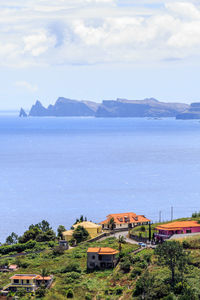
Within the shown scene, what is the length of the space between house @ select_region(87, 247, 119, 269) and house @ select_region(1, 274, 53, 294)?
8641 mm

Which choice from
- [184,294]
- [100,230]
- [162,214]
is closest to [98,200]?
[162,214]

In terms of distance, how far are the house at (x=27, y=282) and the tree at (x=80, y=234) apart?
24131 mm

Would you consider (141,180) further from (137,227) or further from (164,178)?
(137,227)

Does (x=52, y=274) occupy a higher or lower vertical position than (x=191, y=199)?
lower

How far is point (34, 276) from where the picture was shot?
72.4m

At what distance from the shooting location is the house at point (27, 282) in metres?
70.6

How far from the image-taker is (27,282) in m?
71.4

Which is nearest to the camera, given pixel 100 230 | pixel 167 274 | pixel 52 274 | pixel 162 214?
pixel 167 274

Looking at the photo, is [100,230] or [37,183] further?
[37,183]

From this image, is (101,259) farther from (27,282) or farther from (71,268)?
(27,282)

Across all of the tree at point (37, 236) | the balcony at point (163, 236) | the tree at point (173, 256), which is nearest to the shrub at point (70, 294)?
the tree at point (173, 256)

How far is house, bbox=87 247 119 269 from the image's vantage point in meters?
78.3

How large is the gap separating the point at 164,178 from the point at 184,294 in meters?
133

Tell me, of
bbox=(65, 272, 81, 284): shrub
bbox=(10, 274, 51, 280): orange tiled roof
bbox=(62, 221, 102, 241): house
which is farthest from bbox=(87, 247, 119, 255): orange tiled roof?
bbox=(62, 221, 102, 241): house
